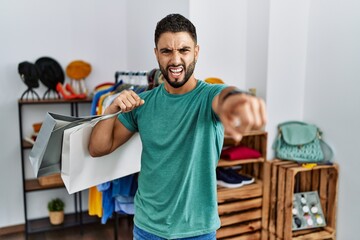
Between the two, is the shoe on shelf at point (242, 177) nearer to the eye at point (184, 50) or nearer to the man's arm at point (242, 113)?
the eye at point (184, 50)

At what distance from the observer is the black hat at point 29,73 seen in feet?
9.49

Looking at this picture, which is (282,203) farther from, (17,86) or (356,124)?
(17,86)

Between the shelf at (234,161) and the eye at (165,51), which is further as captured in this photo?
the shelf at (234,161)

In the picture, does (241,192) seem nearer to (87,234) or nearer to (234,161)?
(234,161)

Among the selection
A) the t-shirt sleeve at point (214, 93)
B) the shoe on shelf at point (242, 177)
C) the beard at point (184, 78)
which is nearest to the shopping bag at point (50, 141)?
the beard at point (184, 78)

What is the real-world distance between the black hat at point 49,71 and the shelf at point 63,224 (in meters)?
1.19

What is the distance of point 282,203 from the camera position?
2.45m

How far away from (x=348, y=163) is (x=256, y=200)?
676 mm

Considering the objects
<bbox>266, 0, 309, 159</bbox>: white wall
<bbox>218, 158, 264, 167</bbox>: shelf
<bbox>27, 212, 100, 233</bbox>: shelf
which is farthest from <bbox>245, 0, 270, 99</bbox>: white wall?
<bbox>27, 212, 100, 233</bbox>: shelf

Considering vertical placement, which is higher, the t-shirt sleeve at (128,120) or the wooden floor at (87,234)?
the t-shirt sleeve at (128,120)

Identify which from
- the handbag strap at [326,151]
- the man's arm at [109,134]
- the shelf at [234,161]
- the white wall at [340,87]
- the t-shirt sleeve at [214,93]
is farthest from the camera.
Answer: the handbag strap at [326,151]

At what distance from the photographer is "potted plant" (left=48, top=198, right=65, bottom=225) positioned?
304 cm

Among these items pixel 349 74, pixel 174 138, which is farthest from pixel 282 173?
pixel 174 138

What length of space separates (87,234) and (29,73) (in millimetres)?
1443
